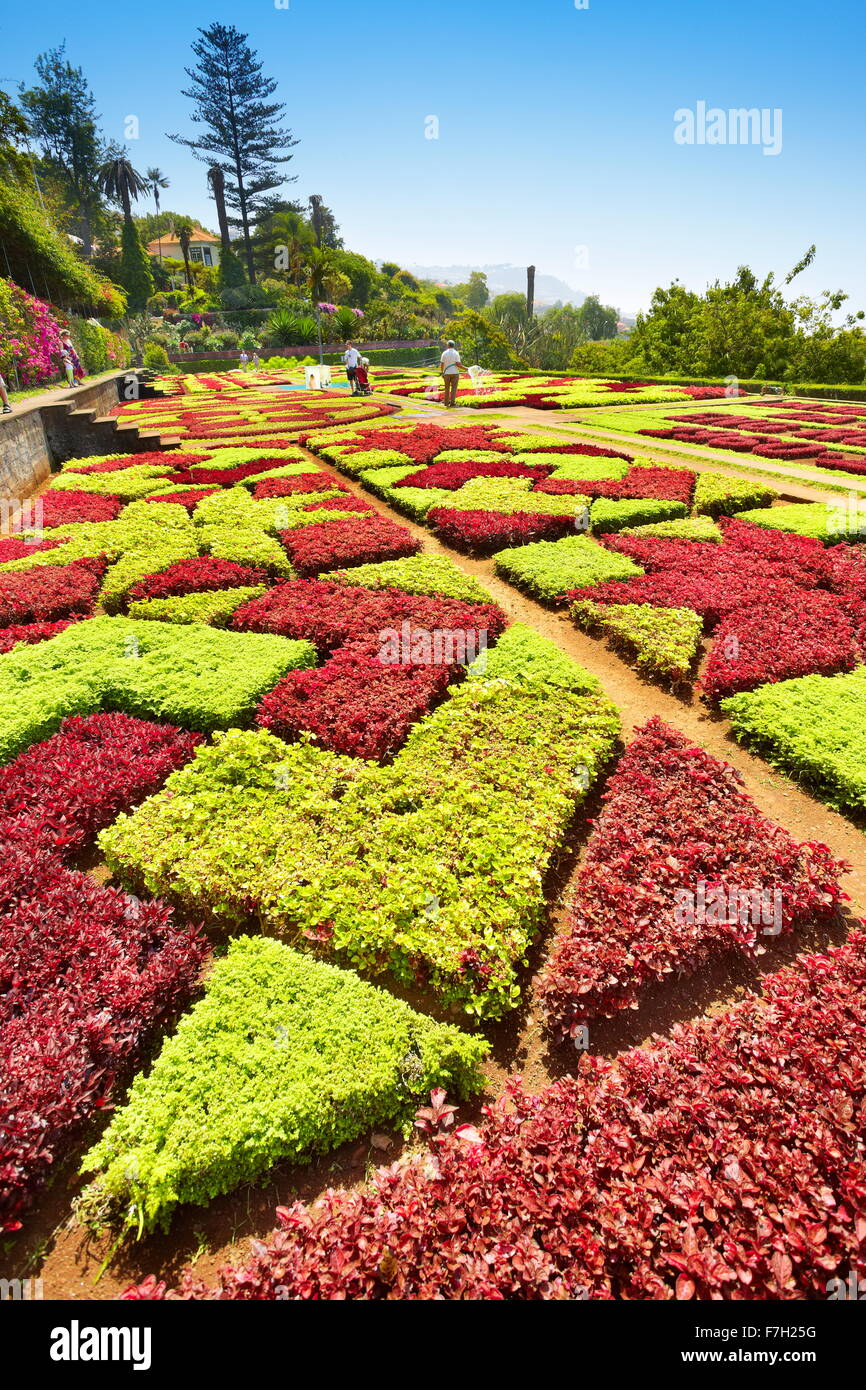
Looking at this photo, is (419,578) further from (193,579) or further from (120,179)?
(120,179)

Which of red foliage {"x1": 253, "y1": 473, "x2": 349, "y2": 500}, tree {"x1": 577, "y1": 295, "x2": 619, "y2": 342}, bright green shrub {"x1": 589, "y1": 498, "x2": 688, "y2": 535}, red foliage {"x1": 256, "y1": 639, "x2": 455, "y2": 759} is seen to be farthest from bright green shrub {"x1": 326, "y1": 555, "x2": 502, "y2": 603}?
tree {"x1": 577, "y1": 295, "x2": 619, "y2": 342}

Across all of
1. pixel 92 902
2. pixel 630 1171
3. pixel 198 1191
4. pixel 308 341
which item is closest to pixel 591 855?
pixel 630 1171

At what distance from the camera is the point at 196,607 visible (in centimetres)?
854

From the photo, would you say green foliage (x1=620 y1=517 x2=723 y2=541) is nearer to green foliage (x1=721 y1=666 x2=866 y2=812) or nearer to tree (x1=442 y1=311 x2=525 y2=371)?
green foliage (x1=721 y1=666 x2=866 y2=812)

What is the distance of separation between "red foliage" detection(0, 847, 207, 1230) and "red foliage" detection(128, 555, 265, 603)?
5.19 m

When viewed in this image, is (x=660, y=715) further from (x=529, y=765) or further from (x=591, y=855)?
(x=591, y=855)

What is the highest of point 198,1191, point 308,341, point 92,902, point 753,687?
point 308,341

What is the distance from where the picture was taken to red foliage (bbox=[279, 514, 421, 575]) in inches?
392

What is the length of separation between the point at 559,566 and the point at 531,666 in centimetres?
306

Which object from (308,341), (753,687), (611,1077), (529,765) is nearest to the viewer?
(611,1077)

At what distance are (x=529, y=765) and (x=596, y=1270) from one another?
3477mm

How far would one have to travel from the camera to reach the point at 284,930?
4.36m

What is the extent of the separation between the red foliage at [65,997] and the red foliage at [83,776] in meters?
0.35

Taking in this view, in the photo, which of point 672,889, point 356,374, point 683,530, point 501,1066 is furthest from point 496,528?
point 356,374
